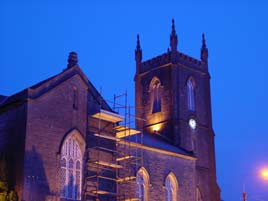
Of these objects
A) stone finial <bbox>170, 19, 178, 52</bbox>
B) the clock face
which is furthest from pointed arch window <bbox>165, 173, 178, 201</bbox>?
stone finial <bbox>170, 19, 178, 52</bbox>

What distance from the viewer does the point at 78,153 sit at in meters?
34.4

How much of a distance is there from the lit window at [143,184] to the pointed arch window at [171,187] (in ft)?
7.32

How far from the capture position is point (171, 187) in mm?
43188

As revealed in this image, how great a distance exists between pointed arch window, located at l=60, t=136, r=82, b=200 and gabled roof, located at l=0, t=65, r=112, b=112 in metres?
3.37

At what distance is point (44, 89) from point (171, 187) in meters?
14.5

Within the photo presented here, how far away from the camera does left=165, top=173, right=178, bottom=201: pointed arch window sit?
140ft

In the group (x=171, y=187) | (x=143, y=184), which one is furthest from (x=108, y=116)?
(x=171, y=187)

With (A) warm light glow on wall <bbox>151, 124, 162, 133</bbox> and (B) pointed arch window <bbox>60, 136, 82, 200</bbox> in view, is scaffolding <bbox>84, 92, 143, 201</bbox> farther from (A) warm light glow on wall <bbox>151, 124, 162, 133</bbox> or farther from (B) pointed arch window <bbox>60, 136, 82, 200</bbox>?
(A) warm light glow on wall <bbox>151, 124, 162, 133</bbox>

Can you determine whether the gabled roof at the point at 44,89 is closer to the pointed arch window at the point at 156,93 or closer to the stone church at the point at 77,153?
the stone church at the point at 77,153

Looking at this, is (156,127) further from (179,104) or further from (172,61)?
(172,61)

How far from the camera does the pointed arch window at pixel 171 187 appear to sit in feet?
140

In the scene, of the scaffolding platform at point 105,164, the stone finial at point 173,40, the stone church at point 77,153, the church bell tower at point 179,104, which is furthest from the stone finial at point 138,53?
the scaffolding platform at point 105,164

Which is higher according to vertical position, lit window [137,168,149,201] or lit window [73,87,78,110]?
lit window [73,87,78,110]

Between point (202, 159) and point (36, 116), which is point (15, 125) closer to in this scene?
point (36, 116)
